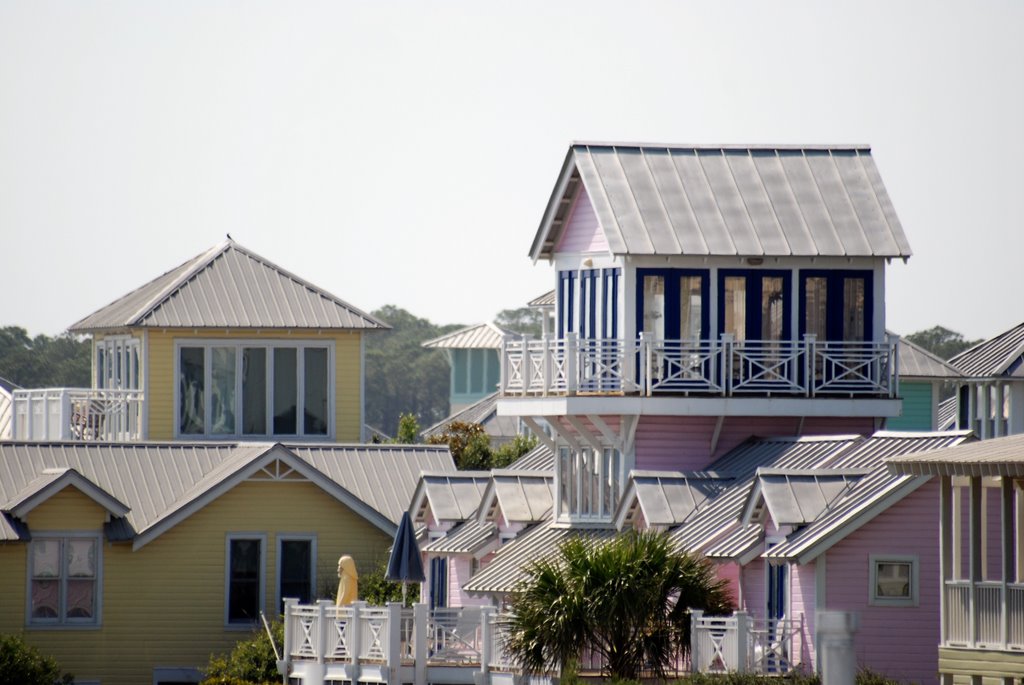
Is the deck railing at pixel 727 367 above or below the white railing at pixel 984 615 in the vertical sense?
above

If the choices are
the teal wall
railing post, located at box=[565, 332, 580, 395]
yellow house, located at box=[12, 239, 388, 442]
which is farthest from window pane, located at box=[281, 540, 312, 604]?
the teal wall

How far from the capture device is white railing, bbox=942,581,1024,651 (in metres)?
30.5

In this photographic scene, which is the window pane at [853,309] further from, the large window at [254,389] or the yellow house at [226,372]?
the large window at [254,389]

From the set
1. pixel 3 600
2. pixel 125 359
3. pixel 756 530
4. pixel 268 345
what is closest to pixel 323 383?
pixel 268 345

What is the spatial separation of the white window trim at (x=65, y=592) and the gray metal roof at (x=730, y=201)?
35.2ft

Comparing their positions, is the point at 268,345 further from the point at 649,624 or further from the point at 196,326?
the point at 649,624

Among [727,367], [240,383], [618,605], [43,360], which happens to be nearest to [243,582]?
[240,383]

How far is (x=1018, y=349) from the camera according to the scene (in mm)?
57625

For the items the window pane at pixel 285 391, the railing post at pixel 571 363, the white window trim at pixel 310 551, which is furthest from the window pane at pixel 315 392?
the railing post at pixel 571 363

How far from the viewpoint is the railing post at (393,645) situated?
127ft

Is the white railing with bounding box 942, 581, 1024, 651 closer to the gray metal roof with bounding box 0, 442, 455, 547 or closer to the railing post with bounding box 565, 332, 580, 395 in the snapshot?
the railing post with bounding box 565, 332, 580, 395

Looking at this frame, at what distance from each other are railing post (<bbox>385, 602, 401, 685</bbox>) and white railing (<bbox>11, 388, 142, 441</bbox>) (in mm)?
16950

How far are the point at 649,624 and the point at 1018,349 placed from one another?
26.0 m

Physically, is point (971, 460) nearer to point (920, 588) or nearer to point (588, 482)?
point (920, 588)
